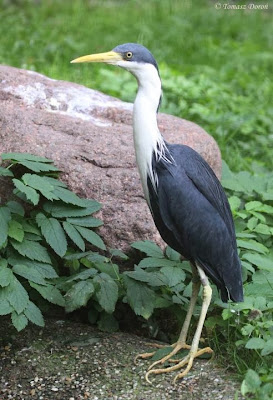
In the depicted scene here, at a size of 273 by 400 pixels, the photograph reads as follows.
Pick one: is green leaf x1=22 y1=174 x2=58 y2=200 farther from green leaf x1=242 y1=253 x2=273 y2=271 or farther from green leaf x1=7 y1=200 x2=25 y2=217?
green leaf x1=242 y1=253 x2=273 y2=271

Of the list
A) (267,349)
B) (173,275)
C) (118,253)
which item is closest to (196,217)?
(173,275)

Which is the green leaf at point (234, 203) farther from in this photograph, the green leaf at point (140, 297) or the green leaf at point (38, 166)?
the green leaf at point (38, 166)

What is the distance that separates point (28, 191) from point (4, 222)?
0.67ft

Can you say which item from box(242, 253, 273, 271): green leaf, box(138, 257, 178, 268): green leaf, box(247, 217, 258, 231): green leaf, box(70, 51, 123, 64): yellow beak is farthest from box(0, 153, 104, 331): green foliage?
box(247, 217, 258, 231): green leaf

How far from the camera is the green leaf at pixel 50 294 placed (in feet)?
12.1

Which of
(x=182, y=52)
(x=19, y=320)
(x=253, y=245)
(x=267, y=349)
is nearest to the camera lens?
(x=267, y=349)

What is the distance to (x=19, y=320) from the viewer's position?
3.50 metres

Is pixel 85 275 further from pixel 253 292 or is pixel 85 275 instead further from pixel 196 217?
pixel 253 292

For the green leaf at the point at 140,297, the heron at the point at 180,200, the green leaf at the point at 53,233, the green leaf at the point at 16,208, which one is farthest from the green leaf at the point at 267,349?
the green leaf at the point at 16,208

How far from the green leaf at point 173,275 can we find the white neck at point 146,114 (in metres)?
0.55

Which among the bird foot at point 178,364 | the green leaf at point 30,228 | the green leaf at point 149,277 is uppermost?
the green leaf at point 30,228

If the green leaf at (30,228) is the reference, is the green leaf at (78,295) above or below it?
below

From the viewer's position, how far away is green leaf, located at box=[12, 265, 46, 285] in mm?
3666

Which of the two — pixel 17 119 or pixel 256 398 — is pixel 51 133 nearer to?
pixel 17 119
